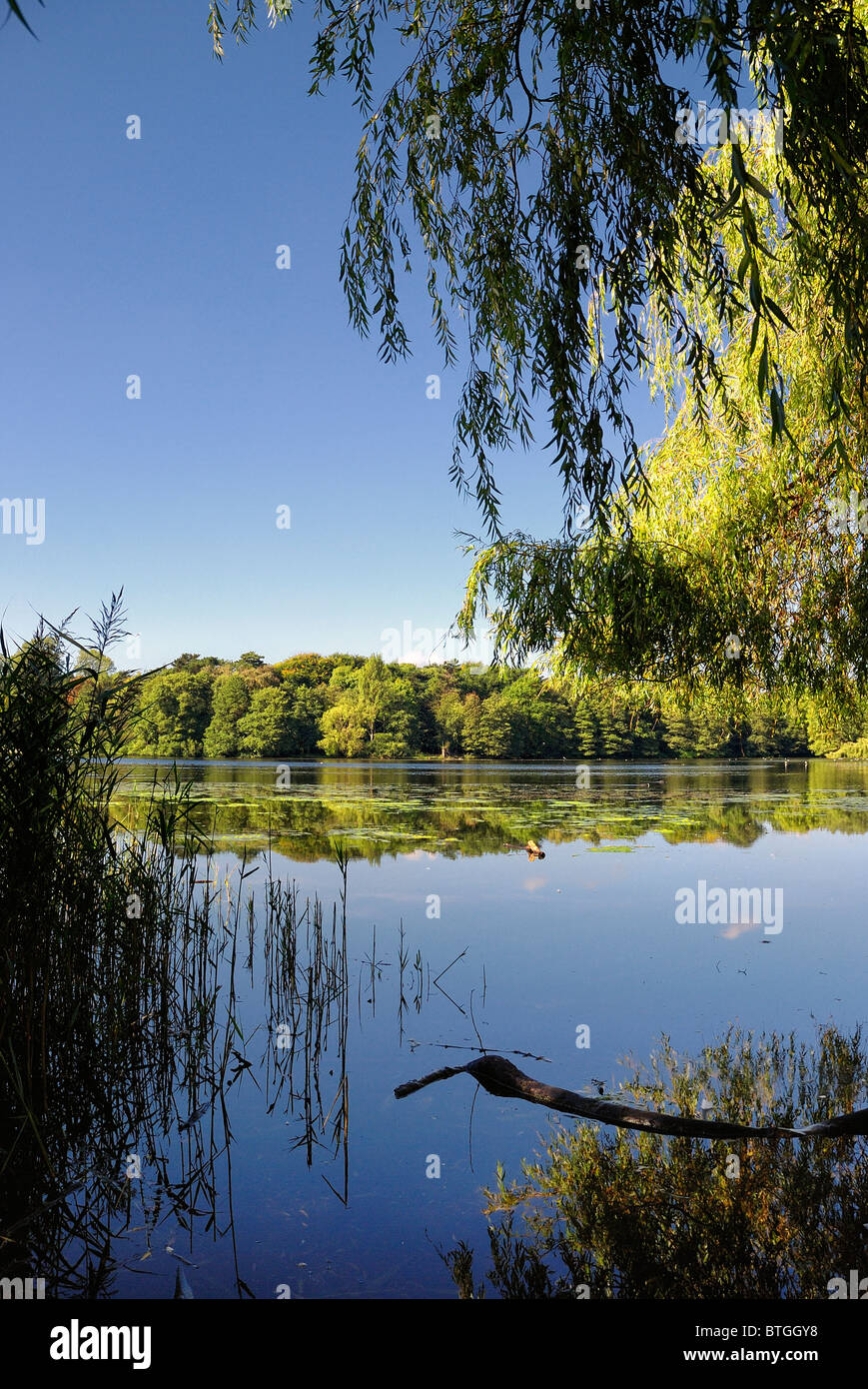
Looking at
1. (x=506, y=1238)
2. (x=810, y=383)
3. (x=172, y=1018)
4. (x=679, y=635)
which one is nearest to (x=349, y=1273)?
(x=506, y=1238)

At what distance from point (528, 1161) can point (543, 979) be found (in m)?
2.23

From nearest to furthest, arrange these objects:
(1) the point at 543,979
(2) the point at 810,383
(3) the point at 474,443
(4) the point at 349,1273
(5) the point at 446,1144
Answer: (4) the point at 349,1273 → (5) the point at 446,1144 → (3) the point at 474,443 → (2) the point at 810,383 → (1) the point at 543,979

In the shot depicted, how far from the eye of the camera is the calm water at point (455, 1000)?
235 cm

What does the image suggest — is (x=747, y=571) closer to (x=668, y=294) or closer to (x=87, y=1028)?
(x=668, y=294)

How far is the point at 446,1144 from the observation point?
2.92 meters

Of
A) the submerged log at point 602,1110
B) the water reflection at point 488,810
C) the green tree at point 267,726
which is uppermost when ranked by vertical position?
the green tree at point 267,726

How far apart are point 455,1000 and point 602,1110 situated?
1835 mm

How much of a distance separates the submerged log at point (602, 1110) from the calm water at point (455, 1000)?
0.20ft

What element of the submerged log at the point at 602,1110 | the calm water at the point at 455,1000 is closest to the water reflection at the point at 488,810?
the calm water at the point at 455,1000

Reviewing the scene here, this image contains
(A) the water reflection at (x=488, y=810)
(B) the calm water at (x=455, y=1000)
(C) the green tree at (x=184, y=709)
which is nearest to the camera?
(B) the calm water at (x=455, y=1000)

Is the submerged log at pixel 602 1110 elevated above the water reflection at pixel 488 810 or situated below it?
above

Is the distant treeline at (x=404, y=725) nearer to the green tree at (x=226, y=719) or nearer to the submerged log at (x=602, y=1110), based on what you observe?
the green tree at (x=226, y=719)

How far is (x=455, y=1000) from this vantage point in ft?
15.1
